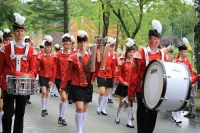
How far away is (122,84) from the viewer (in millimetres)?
10055

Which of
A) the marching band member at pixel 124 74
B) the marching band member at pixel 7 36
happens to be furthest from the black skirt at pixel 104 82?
the marching band member at pixel 7 36

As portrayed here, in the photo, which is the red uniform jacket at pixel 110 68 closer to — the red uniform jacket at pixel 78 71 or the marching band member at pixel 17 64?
the red uniform jacket at pixel 78 71

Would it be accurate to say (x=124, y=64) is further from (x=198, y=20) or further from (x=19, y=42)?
(x=198, y=20)

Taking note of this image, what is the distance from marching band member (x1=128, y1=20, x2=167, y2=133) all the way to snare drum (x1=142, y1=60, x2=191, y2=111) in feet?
1.85

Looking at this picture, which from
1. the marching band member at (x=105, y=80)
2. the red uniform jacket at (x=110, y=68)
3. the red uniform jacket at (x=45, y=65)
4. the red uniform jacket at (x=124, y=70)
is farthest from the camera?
the red uniform jacket at (x=110, y=68)

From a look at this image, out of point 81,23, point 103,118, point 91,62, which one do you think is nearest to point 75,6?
point 81,23

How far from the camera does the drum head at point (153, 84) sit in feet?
19.7

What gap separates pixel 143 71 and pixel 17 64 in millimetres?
2290

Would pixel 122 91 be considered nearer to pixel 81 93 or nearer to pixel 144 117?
pixel 81 93

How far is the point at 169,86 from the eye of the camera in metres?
5.86

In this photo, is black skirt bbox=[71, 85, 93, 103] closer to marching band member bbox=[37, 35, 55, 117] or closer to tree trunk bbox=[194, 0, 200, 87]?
marching band member bbox=[37, 35, 55, 117]

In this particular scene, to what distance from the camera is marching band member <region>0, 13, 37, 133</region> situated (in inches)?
261

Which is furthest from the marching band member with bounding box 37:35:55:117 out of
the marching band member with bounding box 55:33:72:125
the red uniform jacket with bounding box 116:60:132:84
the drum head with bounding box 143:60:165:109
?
the drum head with bounding box 143:60:165:109

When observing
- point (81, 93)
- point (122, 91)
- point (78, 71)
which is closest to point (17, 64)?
point (78, 71)
